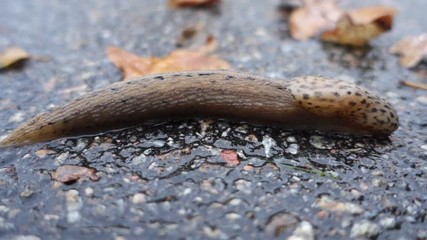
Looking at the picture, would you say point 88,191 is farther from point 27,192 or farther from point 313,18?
point 313,18

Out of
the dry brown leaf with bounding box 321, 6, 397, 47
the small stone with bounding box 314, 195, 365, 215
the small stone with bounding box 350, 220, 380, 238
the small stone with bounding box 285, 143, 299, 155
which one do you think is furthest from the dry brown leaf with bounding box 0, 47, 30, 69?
the small stone with bounding box 350, 220, 380, 238

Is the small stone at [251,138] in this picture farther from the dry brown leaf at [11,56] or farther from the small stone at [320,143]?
the dry brown leaf at [11,56]

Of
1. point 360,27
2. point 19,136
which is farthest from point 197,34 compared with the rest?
point 19,136

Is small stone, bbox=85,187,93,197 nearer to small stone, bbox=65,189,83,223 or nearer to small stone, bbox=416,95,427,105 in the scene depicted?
small stone, bbox=65,189,83,223

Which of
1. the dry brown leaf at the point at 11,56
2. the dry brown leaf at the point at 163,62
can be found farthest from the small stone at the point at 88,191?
the dry brown leaf at the point at 11,56

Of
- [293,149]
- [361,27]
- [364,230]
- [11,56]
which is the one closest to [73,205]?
[293,149]

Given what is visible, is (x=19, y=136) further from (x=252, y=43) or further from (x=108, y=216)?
(x=252, y=43)
